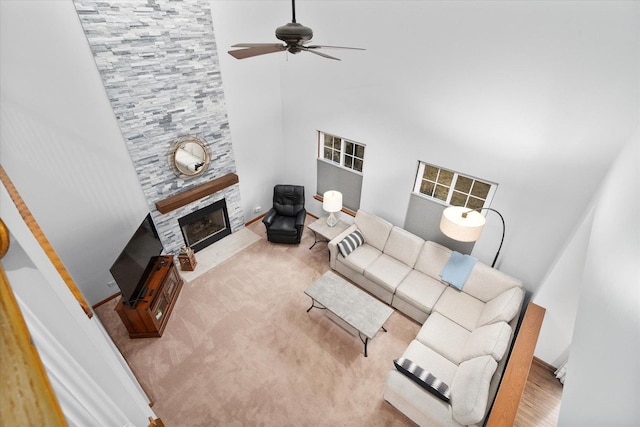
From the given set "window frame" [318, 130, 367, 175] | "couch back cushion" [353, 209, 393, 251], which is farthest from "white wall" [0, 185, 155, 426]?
"window frame" [318, 130, 367, 175]

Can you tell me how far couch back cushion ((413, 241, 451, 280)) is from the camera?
4.45 m

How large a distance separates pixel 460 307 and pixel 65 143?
5.50 metres

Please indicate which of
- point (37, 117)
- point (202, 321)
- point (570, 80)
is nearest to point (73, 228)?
point (37, 117)

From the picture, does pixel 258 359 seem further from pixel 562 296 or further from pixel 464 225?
pixel 562 296

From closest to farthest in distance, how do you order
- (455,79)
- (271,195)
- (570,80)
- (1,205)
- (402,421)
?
(1,205)
(570,80)
(402,421)
(455,79)
(271,195)

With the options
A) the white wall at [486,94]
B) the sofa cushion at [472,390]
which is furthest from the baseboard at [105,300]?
the sofa cushion at [472,390]

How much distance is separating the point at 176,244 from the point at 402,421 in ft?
14.2

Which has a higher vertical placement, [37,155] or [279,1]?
[279,1]

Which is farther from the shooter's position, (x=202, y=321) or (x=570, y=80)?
(x=202, y=321)

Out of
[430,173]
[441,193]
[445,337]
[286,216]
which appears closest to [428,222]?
[441,193]

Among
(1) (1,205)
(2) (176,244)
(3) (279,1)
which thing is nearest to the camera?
(1) (1,205)

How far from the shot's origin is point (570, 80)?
9.68 feet

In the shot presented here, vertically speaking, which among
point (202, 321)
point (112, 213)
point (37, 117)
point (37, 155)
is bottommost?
point (202, 321)

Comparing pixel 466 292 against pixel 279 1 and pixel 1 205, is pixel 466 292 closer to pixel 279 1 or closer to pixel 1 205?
pixel 1 205
